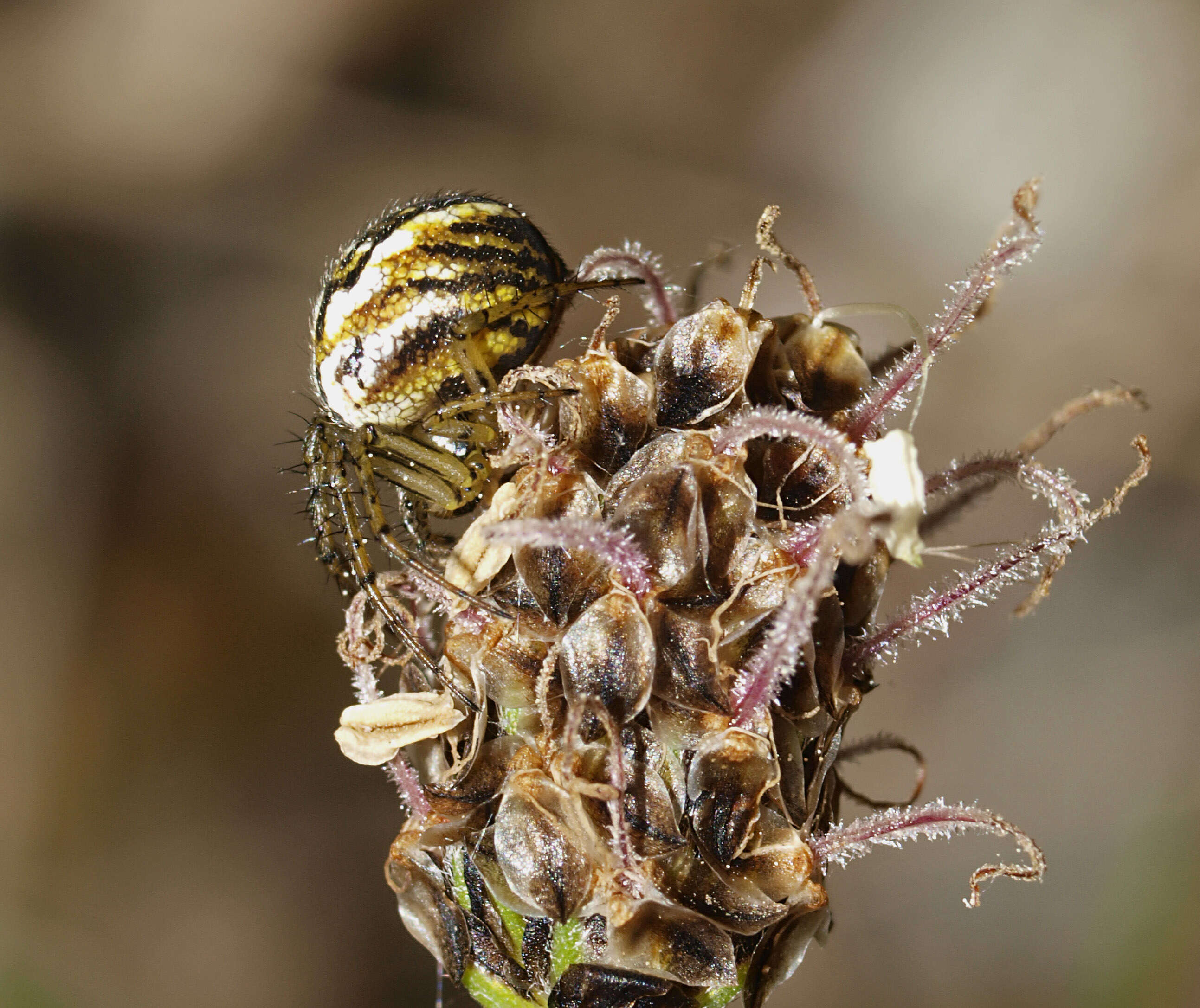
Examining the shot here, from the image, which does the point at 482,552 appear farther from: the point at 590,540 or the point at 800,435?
the point at 800,435

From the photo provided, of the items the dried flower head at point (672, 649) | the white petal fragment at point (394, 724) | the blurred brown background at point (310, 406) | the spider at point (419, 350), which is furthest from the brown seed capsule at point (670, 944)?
the blurred brown background at point (310, 406)

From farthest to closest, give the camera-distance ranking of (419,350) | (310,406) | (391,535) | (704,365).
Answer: (310,406), (419,350), (391,535), (704,365)

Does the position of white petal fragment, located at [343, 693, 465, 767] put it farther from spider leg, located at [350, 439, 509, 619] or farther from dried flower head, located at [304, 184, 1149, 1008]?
spider leg, located at [350, 439, 509, 619]

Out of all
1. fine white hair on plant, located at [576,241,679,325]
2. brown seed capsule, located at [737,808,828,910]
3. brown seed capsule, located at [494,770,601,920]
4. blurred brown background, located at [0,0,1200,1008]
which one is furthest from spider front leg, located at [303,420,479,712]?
blurred brown background, located at [0,0,1200,1008]

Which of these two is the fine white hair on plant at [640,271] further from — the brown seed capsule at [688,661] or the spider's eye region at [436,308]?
the brown seed capsule at [688,661]

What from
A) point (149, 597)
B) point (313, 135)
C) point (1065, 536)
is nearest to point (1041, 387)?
point (1065, 536)

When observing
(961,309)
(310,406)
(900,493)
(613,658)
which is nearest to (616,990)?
(613,658)

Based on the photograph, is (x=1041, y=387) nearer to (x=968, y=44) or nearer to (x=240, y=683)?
(x=968, y=44)
